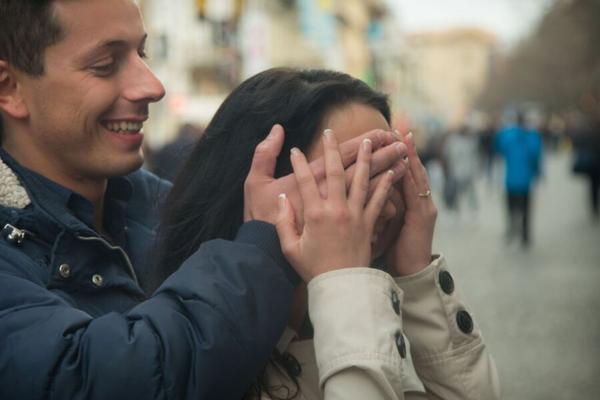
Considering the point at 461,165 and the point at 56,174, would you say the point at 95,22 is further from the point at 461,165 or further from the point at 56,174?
the point at 461,165

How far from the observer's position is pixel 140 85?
2.07 m

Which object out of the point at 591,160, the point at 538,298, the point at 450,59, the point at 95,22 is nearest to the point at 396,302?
the point at 95,22

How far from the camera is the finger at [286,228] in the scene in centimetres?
176

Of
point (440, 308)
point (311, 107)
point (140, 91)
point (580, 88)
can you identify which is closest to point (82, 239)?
point (140, 91)

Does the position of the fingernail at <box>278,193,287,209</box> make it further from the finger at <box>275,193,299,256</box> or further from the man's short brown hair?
the man's short brown hair

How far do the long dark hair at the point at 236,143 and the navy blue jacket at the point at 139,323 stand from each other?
21 cm

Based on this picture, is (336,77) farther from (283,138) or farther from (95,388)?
(95,388)

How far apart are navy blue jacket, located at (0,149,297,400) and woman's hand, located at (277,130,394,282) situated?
46mm

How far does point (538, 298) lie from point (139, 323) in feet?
26.4

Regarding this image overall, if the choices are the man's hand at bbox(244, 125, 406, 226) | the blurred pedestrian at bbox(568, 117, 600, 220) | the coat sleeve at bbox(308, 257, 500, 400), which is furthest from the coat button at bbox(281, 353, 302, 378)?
the blurred pedestrian at bbox(568, 117, 600, 220)

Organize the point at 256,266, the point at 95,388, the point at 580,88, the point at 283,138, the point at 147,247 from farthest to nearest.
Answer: the point at 580,88, the point at 147,247, the point at 283,138, the point at 256,266, the point at 95,388

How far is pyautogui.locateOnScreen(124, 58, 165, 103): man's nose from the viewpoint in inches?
81.1

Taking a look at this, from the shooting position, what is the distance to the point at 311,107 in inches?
78.0

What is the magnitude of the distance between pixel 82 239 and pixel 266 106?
1.44ft
